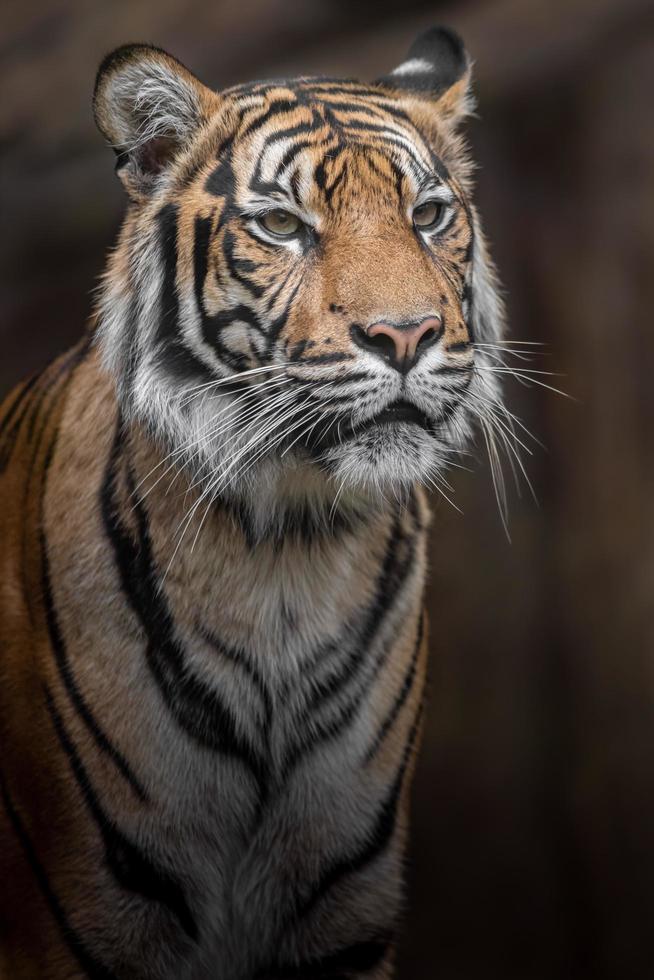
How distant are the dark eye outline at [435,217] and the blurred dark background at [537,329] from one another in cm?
94

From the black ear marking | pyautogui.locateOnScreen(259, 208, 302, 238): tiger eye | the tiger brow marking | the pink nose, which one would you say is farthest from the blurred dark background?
the pink nose

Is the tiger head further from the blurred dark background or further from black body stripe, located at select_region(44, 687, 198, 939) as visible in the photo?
the blurred dark background

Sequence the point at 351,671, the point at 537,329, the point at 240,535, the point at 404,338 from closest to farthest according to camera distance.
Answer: the point at 404,338
the point at 240,535
the point at 351,671
the point at 537,329

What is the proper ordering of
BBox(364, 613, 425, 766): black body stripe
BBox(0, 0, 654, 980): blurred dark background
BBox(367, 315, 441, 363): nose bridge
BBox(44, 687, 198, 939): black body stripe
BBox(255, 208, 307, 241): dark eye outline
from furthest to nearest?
BBox(0, 0, 654, 980): blurred dark background < BBox(364, 613, 425, 766): black body stripe < BBox(44, 687, 198, 939): black body stripe < BBox(255, 208, 307, 241): dark eye outline < BBox(367, 315, 441, 363): nose bridge

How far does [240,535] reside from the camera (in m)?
1.49

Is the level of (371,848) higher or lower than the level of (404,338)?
lower

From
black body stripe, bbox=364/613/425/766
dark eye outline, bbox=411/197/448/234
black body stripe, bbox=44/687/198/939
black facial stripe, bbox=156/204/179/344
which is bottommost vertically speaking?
black body stripe, bbox=44/687/198/939

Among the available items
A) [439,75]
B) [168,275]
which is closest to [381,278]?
[168,275]

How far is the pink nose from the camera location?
1247mm

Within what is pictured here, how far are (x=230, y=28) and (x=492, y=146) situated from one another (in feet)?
1.83

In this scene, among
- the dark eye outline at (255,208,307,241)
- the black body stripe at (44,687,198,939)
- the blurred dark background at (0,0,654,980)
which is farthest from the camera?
the blurred dark background at (0,0,654,980)

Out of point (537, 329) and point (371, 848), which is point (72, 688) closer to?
point (371, 848)

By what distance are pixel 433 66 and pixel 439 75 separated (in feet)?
0.13

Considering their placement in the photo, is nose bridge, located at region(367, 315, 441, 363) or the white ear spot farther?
the white ear spot
